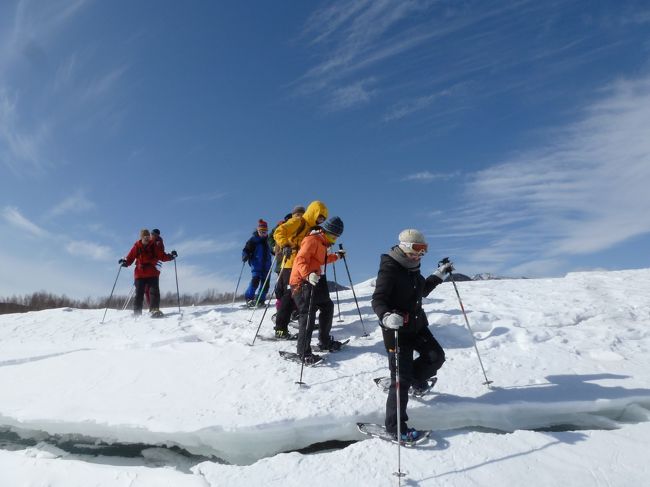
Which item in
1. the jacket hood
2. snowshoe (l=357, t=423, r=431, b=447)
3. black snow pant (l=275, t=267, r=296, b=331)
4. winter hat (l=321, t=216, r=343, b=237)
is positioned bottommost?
snowshoe (l=357, t=423, r=431, b=447)

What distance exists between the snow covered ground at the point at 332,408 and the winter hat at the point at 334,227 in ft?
5.92

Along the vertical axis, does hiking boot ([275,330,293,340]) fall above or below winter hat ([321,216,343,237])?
below

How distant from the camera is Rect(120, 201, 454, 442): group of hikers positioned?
14.7 feet

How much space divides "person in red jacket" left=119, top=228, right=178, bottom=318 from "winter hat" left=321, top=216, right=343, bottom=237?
6.16 meters

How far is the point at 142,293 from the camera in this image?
36.0 feet

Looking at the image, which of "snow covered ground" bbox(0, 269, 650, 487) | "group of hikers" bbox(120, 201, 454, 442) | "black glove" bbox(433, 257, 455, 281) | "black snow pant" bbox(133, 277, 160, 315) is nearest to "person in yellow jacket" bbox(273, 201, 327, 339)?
"group of hikers" bbox(120, 201, 454, 442)

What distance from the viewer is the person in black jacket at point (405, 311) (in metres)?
4.48

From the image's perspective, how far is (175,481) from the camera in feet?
13.3

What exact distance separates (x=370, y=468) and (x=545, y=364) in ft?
11.0

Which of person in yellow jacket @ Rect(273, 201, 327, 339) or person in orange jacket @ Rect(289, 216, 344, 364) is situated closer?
person in orange jacket @ Rect(289, 216, 344, 364)

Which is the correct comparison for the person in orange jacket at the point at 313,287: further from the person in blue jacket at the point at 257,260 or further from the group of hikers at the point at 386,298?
the person in blue jacket at the point at 257,260

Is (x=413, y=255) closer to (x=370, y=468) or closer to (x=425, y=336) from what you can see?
(x=425, y=336)

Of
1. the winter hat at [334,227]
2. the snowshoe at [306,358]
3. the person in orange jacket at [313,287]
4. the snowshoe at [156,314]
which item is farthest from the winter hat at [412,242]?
the snowshoe at [156,314]

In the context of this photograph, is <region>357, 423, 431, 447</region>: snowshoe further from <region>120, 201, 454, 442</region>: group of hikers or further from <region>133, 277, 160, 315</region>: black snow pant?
<region>133, 277, 160, 315</region>: black snow pant
